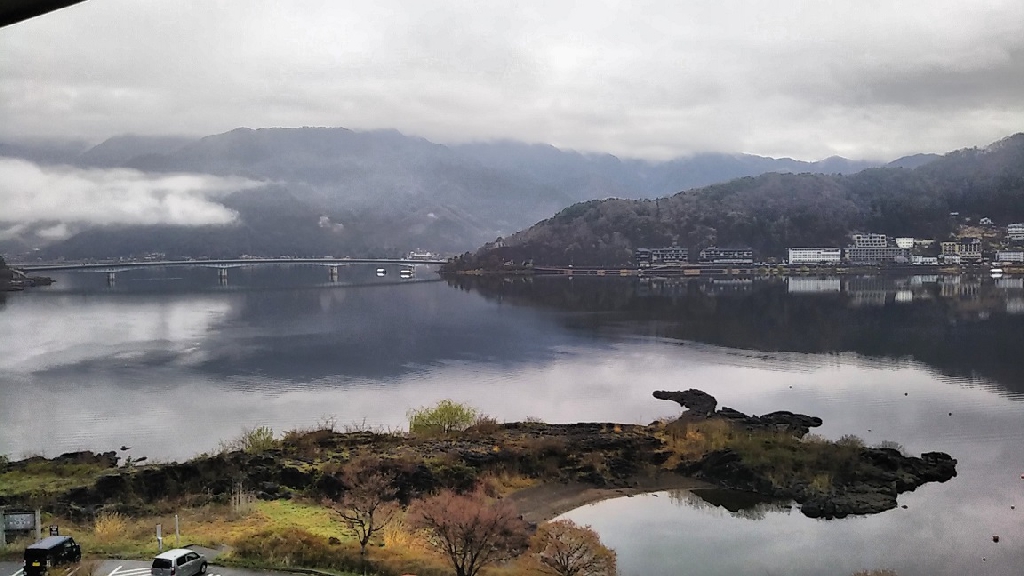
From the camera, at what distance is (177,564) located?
13.2ft

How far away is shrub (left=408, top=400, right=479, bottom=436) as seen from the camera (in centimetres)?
938

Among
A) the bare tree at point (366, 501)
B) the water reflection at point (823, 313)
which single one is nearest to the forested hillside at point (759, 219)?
the water reflection at point (823, 313)

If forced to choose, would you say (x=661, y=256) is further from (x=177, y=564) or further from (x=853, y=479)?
(x=177, y=564)

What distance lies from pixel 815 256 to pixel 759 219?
4.40m

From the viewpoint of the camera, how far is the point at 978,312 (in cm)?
2338

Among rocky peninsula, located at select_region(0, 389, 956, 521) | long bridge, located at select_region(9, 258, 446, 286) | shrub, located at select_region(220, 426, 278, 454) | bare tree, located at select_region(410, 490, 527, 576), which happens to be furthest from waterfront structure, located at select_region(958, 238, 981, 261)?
bare tree, located at select_region(410, 490, 527, 576)

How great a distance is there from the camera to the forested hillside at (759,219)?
4388cm

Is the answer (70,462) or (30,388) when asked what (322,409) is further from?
(30,388)

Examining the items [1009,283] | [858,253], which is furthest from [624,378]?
[858,253]

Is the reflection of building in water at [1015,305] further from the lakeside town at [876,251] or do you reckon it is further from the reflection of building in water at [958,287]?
the lakeside town at [876,251]

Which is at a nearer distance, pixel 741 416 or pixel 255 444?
pixel 255 444

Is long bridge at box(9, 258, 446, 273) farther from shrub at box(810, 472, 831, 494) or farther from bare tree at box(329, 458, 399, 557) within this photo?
shrub at box(810, 472, 831, 494)

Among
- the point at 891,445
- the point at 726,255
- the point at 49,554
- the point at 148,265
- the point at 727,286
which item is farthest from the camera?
the point at 726,255

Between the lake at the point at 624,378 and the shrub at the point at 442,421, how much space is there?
1416 millimetres
